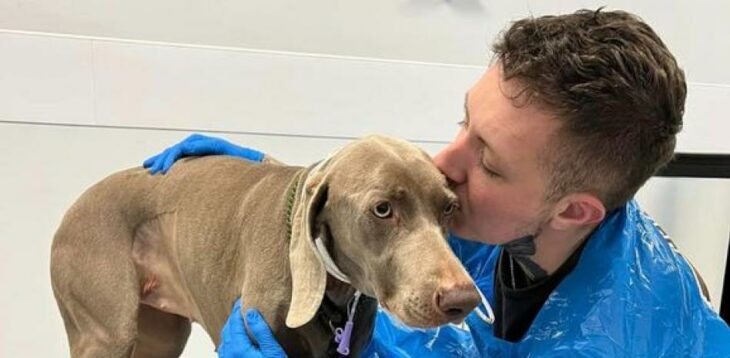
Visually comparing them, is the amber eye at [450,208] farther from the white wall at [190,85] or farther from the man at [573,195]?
the white wall at [190,85]

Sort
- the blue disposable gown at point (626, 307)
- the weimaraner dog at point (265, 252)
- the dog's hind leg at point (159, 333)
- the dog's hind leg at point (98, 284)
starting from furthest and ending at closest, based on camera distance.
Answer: the dog's hind leg at point (159, 333), the dog's hind leg at point (98, 284), the blue disposable gown at point (626, 307), the weimaraner dog at point (265, 252)

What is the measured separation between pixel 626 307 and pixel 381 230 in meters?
0.53

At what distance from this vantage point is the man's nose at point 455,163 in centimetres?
129

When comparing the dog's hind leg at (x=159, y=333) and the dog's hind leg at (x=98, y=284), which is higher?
the dog's hind leg at (x=98, y=284)

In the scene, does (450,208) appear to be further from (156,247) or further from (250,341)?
(156,247)

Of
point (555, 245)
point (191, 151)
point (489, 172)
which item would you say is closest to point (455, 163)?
point (489, 172)

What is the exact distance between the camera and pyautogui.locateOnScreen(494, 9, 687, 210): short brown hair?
1204 millimetres

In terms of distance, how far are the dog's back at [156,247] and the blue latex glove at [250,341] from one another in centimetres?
10

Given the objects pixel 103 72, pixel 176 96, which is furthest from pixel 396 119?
pixel 103 72

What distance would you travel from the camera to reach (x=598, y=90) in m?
1.20

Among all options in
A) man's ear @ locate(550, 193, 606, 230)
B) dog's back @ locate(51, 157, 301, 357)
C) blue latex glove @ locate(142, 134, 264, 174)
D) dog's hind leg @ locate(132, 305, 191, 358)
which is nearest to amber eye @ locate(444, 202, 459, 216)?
man's ear @ locate(550, 193, 606, 230)

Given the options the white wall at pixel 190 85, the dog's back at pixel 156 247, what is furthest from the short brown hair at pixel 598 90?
the white wall at pixel 190 85

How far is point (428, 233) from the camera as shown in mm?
1146

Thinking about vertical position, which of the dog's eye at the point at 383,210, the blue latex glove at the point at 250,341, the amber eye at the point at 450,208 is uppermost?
the dog's eye at the point at 383,210
